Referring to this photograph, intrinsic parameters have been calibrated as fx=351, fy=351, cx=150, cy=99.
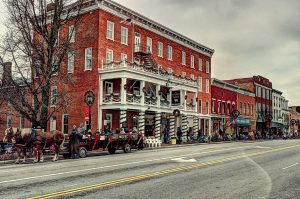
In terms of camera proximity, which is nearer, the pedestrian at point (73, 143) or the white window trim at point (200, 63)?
the pedestrian at point (73, 143)

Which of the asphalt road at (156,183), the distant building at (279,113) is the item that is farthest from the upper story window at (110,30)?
the distant building at (279,113)

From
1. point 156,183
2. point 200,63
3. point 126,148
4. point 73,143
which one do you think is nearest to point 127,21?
point 126,148

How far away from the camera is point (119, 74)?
108ft

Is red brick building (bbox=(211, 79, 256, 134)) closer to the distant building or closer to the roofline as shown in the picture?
the roofline

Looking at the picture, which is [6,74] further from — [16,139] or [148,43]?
[148,43]

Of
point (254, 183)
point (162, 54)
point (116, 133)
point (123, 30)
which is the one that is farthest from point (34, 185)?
point (162, 54)

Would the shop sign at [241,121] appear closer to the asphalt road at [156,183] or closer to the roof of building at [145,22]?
the roof of building at [145,22]

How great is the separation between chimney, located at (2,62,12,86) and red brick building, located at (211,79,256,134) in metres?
35.5

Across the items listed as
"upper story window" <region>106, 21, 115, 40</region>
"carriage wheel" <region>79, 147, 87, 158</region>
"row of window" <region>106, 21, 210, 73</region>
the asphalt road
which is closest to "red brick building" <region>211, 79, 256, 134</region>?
"row of window" <region>106, 21, 210, 73</region>

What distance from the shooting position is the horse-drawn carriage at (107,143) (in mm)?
21034

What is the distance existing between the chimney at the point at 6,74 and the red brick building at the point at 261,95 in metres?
56.5

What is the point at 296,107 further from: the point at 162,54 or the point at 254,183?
the point at 254,183

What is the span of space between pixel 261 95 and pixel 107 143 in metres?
62.1

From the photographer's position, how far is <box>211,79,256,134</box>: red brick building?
5741 centimetres
